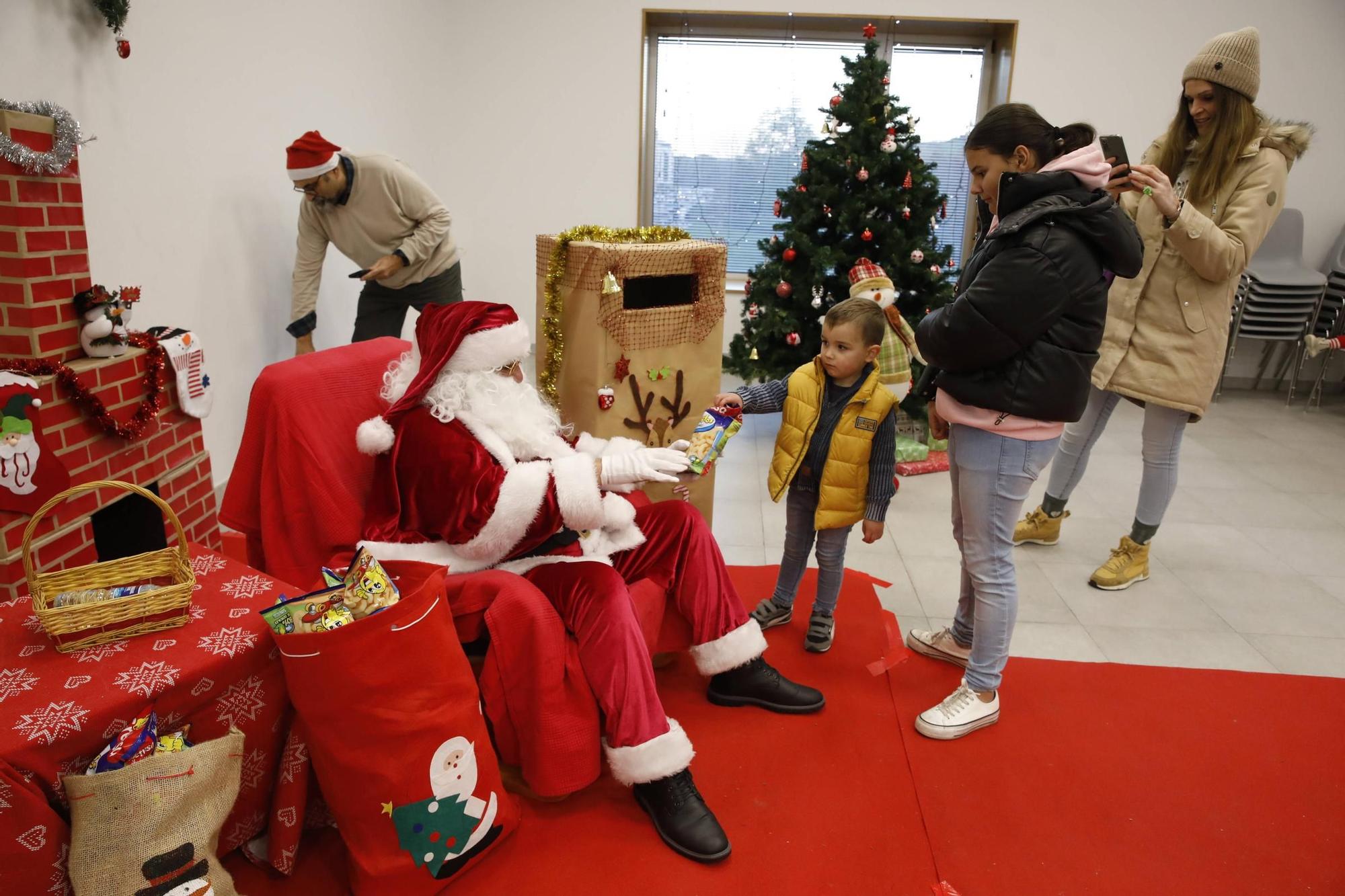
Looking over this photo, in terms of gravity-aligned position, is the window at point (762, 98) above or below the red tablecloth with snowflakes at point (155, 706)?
above

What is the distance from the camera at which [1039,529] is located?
3.28 m

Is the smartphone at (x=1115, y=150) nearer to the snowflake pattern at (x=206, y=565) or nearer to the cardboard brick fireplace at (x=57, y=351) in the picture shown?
the snowflake pattern at (x=206, y=565)

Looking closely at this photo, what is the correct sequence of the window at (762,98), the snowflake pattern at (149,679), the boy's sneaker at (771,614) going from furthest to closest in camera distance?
the window at (762,98), the boy's sneaker at (771,614), the snowflake pattern at (149,679)

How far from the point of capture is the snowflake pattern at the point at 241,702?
149cm

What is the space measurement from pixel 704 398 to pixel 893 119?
2.24 meters

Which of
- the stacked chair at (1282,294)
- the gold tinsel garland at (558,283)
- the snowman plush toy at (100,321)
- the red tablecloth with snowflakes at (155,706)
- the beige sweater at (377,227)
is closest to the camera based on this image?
the red tablecloth with snowflakes at (155,706)

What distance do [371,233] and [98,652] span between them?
101 inches

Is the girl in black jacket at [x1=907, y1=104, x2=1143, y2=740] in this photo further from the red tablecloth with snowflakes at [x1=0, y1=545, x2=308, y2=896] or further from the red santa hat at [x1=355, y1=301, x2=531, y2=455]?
the red tablecloth with snowflakes at [x1=0, y1=545, x2=308, y2=896]

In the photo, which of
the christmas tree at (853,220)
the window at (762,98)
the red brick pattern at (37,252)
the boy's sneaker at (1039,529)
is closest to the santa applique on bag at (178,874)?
the red brick pattern at (37,252)

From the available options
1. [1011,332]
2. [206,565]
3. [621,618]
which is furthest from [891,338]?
[206,565]

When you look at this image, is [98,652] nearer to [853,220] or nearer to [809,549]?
[809,549]

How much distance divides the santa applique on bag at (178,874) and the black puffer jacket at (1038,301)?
175 cm

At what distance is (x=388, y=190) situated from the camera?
3.54m

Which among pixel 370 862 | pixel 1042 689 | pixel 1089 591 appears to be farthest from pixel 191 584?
pixel 1089 591
